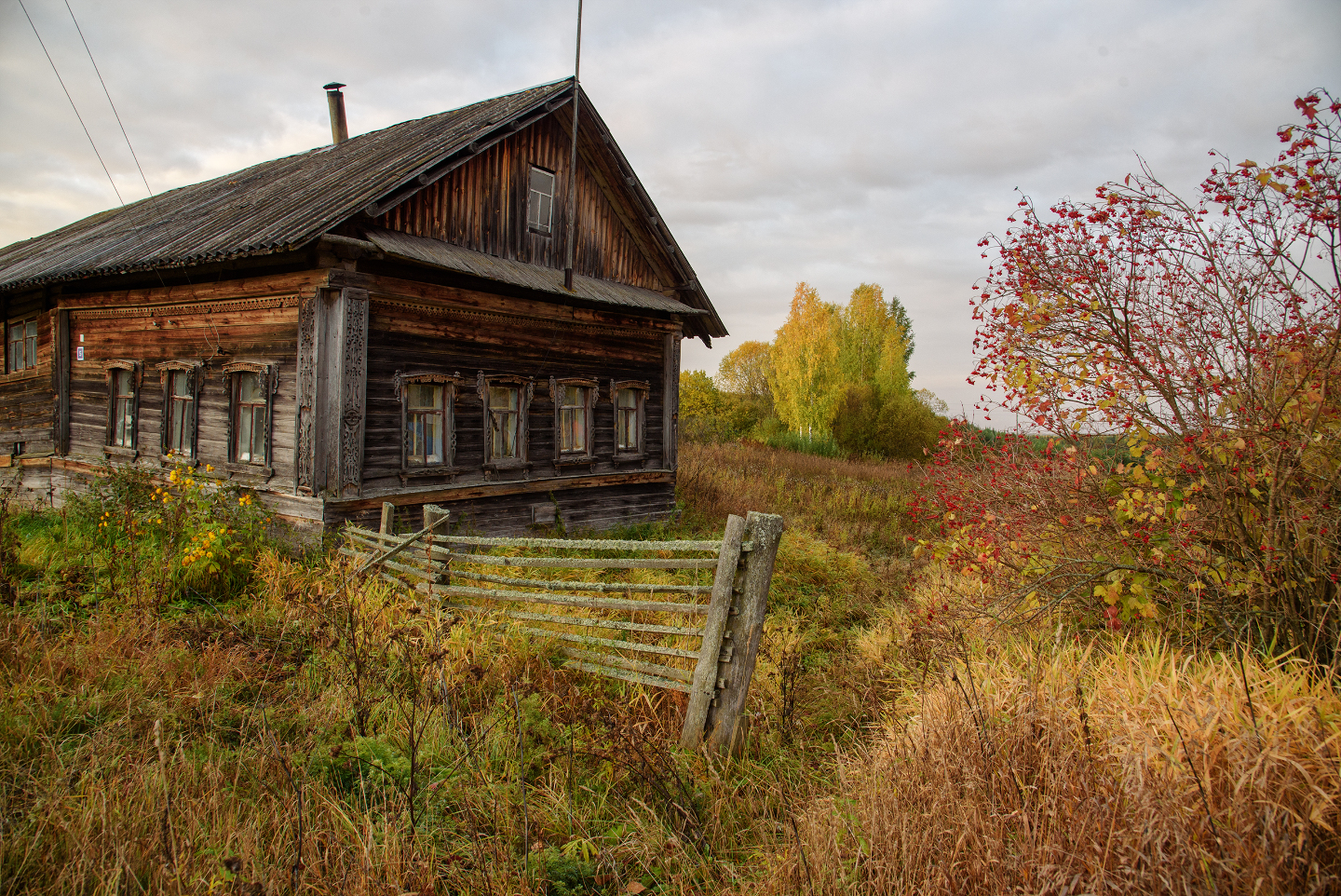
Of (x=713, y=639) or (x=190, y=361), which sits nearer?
(x=713, y=639)

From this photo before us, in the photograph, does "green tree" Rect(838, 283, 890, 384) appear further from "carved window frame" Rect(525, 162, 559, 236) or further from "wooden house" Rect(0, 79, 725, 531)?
"carved window frame" Rect(525, 162, 559, 236)

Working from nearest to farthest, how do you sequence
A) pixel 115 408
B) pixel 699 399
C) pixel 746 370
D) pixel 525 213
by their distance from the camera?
pixel 525 213 → pixel 115 408 → pixel 699 399 → pixel 746 370

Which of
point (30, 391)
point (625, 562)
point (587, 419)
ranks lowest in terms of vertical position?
point (625, 562)

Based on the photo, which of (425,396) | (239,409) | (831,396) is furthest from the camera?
(831,396)

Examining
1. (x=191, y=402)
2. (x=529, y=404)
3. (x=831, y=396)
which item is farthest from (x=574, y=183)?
(x=831, y=396)

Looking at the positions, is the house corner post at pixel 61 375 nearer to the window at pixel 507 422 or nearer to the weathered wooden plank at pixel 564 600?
the window at pixel 507 422

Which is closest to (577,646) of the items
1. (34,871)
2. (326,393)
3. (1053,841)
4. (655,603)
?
(655,603)

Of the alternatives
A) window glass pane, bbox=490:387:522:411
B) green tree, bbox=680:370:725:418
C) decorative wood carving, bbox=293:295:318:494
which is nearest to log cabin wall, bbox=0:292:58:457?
decorative wood carving, bbox=293:295:318:494

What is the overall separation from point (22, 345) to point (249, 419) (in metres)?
7.33

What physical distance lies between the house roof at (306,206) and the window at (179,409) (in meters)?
1.47

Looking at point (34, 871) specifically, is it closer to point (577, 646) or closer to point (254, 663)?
point (254, 663)

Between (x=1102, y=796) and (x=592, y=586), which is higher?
(x=592, y=586)

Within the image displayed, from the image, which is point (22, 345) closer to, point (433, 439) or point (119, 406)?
point (119, 406)

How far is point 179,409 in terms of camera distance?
10.3 meters
